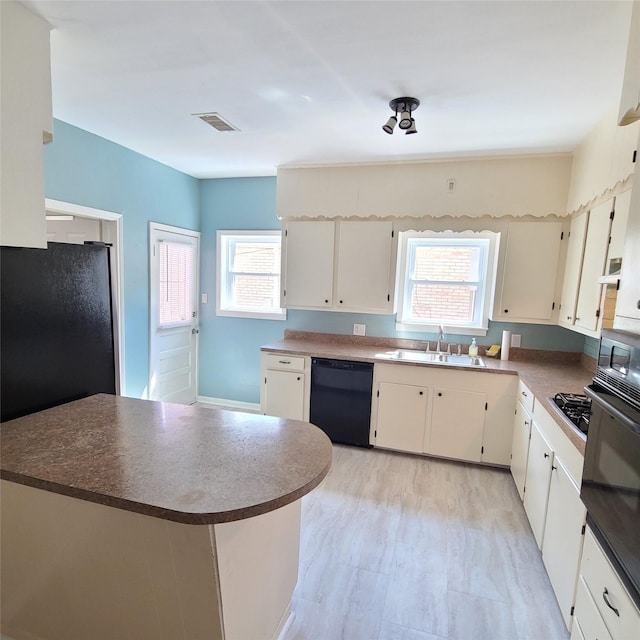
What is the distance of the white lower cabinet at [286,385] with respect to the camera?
3.50m

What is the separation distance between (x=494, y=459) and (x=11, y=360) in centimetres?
323

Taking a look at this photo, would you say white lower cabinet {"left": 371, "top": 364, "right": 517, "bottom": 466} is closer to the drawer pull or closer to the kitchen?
the kitchen

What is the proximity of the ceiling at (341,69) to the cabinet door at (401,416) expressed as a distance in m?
1.99

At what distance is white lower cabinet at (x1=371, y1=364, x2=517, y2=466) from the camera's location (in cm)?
304

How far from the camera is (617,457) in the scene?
3.92 feet

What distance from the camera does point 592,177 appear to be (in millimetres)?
2535

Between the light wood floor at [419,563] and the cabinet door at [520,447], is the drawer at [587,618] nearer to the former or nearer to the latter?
the light wood floor at [419,563]

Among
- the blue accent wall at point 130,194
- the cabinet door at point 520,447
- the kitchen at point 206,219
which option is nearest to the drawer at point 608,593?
the cabinet door at point 520,447

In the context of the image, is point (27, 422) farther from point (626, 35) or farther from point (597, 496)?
point (626, 35)

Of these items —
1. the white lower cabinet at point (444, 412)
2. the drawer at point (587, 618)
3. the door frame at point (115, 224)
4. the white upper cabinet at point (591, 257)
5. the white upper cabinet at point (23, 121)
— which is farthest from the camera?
the white lower cabinet at point (444, 412)

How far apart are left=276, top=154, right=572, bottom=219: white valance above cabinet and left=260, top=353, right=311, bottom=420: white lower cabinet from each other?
1406 mm

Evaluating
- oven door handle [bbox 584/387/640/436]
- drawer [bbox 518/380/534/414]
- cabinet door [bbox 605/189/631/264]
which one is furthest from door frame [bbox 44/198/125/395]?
cabinet door [bbox 605/189/631/264]

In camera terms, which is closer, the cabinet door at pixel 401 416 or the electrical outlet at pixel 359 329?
the cabinet door at pixel 401 416

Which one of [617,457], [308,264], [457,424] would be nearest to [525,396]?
[457,424]
